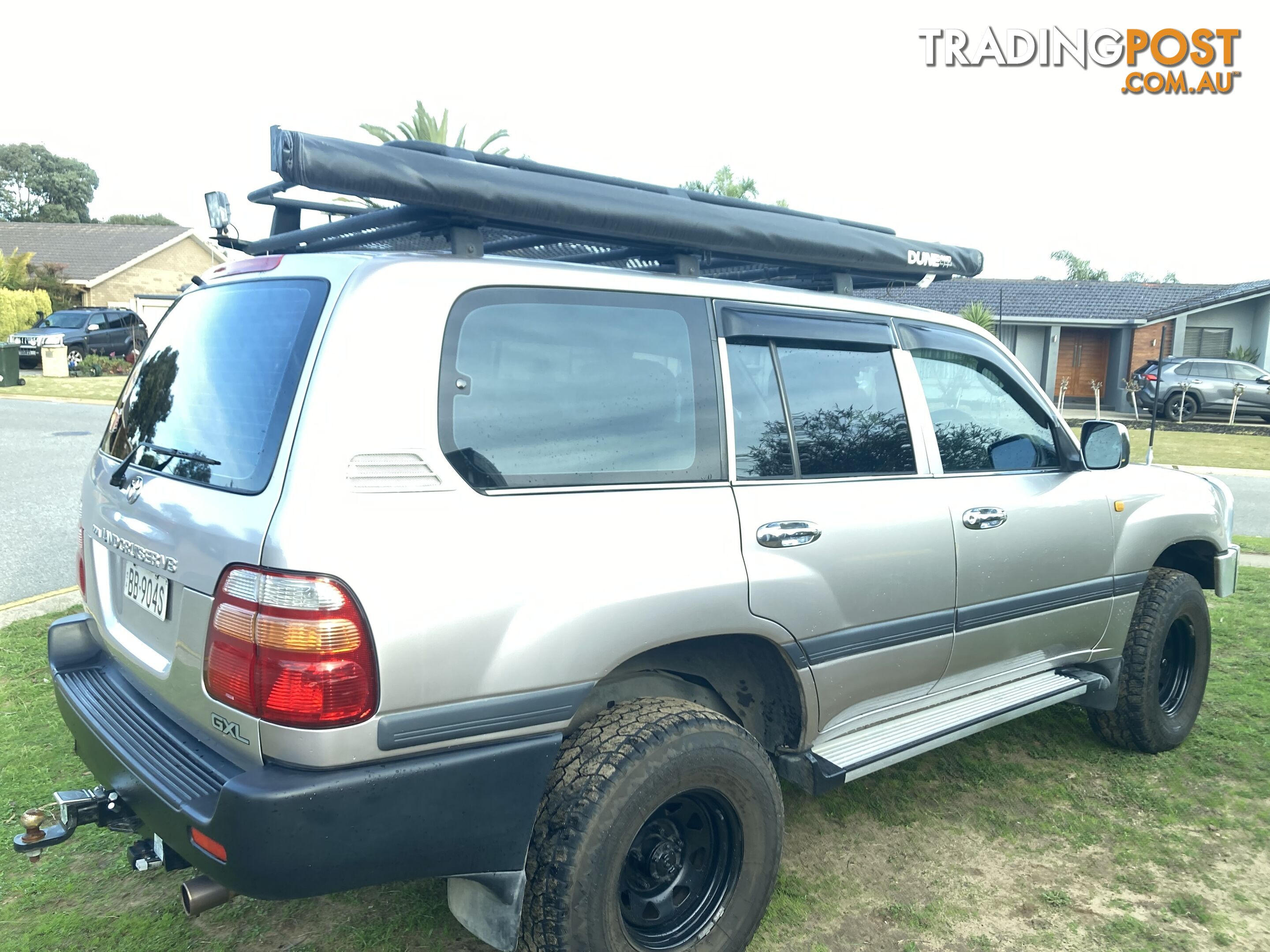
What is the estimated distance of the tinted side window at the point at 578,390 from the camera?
89.2 inches

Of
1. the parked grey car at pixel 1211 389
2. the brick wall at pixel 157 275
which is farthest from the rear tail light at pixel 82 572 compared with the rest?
the brick wall at pixel 157 275

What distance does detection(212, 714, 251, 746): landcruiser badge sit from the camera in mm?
2062

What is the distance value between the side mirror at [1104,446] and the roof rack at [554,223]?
881mm

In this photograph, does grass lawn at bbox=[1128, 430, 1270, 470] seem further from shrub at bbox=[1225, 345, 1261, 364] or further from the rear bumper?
the rear bumper

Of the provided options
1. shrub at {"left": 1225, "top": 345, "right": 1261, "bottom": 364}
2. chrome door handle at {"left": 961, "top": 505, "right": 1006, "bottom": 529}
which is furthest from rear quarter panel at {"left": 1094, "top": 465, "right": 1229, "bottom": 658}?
shrub at {"left": 1225, "top": 345, "right": 1261, "bottom": 364}

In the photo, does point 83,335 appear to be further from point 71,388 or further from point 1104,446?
point 1104,446

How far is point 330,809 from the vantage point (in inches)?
77.7

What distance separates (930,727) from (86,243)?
50.4 m

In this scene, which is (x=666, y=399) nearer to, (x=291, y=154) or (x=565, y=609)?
(x=565, y=609)

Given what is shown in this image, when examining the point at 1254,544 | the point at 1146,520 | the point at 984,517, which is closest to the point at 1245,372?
the point at 1254,544

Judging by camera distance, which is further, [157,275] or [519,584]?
[157,275]

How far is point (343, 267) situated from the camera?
89.8 inches

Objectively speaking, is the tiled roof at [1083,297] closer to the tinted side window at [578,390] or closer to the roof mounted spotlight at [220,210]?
the roof mounted spotlight at [220,210]

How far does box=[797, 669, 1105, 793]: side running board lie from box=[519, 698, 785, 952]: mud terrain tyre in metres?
0.23
